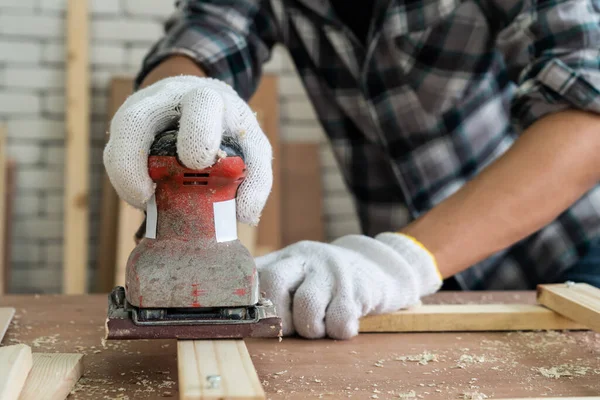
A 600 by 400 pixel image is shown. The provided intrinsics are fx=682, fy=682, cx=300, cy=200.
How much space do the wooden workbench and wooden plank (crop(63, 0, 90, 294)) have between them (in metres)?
2.11

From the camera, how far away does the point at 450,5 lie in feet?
5.23

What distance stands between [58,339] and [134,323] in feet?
0.87

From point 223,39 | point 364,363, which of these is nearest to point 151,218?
point 364,363

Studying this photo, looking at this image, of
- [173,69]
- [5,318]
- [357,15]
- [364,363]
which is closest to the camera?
[364,363]

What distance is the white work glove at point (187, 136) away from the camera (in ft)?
2.78

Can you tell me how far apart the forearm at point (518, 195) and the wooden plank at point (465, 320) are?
0.38 ft

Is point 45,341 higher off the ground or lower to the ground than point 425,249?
lower

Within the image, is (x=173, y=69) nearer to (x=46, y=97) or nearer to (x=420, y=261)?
(x=420, y=261)

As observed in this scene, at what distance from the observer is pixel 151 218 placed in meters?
0.92

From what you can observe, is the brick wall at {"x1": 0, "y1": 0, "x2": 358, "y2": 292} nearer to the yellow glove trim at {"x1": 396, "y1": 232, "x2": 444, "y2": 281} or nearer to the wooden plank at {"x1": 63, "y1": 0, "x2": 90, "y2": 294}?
the wooden plank at {"x1": 63, "y1": 0, "x2": 90, "y2": 294}

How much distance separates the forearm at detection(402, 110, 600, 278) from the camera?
4.17 ft

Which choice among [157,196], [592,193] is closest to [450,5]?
[592,193]

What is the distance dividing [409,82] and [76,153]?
6.71ft

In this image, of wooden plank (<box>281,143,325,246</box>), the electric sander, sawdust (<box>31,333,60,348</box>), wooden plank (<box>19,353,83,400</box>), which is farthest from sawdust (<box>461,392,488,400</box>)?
wooden plank (<box>281,143,325,246</box>)
